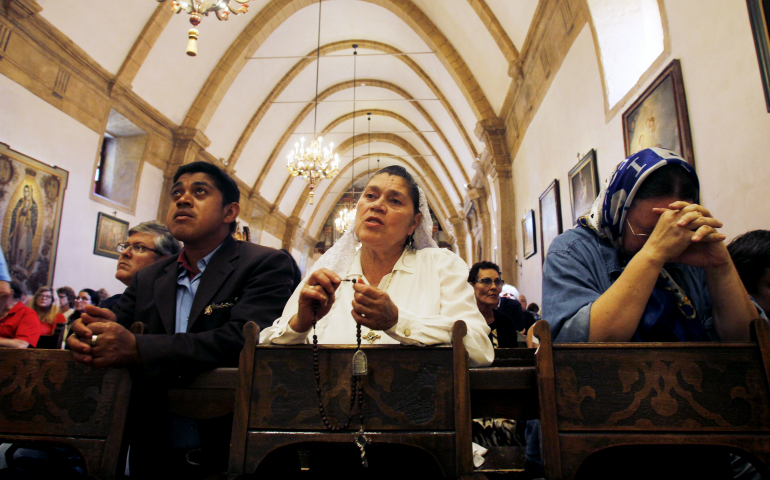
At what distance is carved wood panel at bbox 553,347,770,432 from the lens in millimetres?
1022

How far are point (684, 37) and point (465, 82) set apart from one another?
685cm

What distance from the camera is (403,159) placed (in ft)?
74.0

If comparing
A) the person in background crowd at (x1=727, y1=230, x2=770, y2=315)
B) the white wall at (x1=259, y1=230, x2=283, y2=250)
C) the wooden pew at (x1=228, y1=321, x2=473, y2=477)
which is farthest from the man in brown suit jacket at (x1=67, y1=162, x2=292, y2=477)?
the white wall at (x1=259, y1=230, x2=283, y2=250)

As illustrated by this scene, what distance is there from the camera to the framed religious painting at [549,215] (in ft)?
19.7

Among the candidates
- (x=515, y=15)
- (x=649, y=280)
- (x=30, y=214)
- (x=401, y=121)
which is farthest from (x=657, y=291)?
(x=401, y=121)

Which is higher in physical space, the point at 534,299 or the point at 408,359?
the point at 534,299

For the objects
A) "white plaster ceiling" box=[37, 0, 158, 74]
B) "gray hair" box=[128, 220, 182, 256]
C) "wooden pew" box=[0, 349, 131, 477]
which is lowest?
"wooden pew" box=[0, 349, 131, 477]

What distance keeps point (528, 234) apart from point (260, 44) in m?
7.75

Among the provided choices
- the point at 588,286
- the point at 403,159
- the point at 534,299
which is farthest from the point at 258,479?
the point at 403,159

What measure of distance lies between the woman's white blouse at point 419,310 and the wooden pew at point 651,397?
0.93 feet

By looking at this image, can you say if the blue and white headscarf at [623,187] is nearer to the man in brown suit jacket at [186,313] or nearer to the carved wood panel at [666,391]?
the carved wood panel at [666,391]

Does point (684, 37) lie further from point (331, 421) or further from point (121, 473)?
point (121, 473)

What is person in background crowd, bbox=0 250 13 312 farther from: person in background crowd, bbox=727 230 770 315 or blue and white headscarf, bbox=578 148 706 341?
person in background crowd, bbox=727 230 770 315

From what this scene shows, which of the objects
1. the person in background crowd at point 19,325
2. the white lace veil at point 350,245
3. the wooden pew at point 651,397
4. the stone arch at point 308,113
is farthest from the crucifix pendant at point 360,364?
the stone arch at point 308,113
